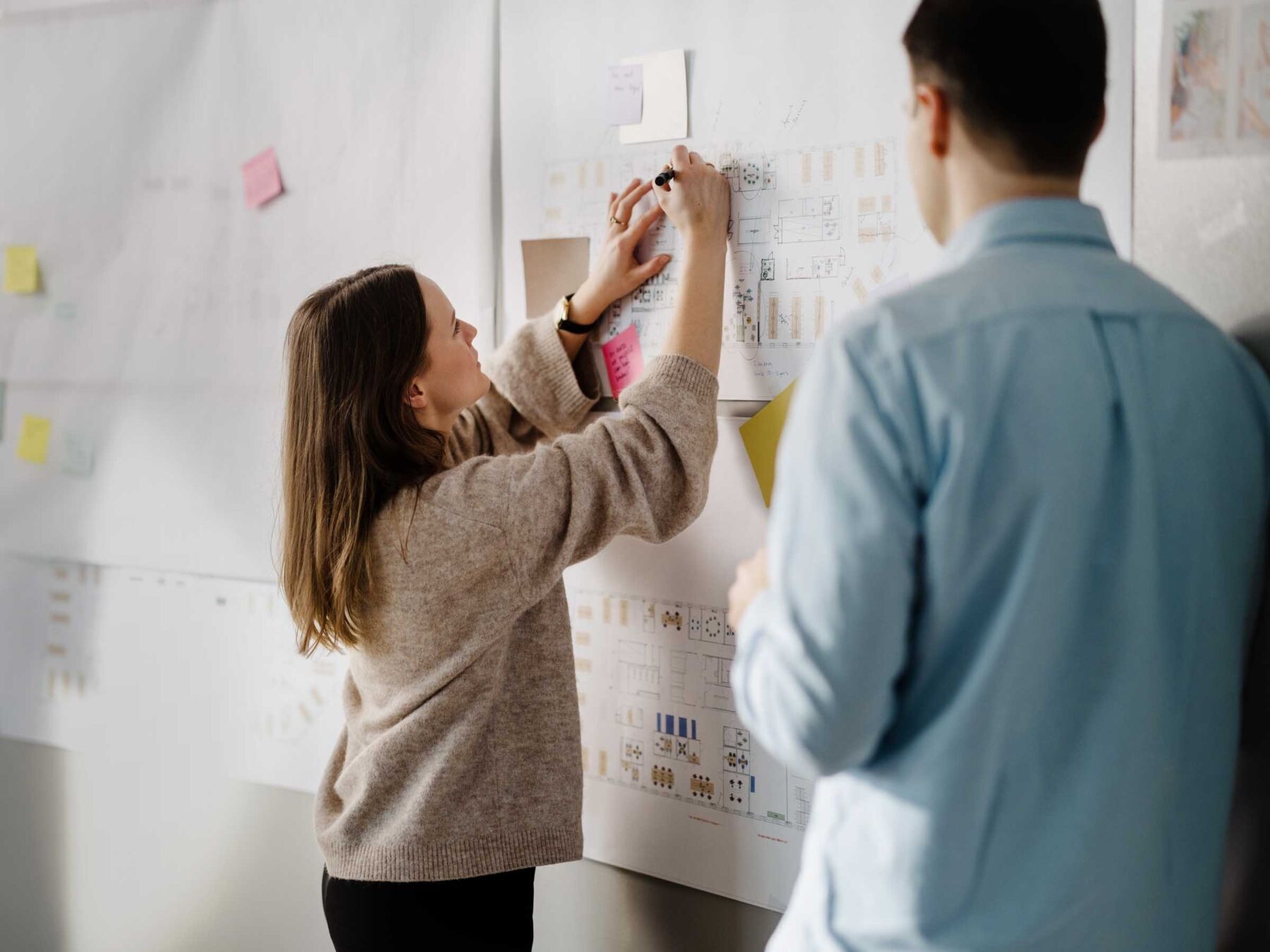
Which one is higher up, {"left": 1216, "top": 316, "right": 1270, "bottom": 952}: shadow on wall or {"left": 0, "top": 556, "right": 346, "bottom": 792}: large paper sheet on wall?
{"left": 1216, "top": 316, "right": 1270, "bottom": 952}: shadow on wall

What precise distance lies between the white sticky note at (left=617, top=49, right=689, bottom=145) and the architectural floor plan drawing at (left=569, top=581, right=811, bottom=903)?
562 mm

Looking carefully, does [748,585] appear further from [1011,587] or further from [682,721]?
[682,721]

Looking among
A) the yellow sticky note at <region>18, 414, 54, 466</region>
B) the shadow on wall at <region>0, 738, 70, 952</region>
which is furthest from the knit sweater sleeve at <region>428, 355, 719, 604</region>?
the shadow on wall at <region>0, 738, 70, 952</region>

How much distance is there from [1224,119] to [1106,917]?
2.13ft

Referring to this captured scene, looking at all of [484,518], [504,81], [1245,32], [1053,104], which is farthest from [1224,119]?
[504,81]

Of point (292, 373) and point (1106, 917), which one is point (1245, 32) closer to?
point (1106, 917)

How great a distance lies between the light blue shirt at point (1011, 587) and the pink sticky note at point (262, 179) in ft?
4.05

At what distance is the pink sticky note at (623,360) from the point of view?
1.31m

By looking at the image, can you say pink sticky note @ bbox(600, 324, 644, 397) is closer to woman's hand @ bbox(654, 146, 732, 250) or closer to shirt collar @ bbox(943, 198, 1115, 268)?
woman's hand @ bbox(654, 146, 732, 250)

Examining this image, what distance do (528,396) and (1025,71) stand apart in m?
0.77

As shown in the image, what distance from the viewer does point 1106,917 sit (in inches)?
27.3

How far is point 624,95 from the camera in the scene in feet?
4.26

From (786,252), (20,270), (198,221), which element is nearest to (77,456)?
(20,270)

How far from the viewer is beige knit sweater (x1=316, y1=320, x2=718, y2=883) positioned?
110 cm
